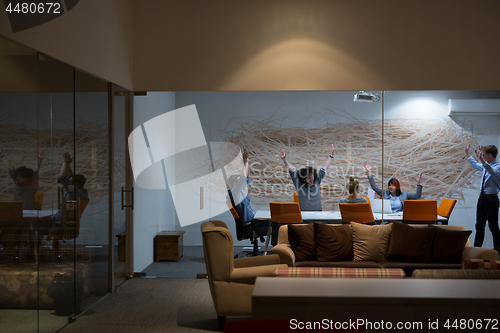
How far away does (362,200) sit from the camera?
5.89m

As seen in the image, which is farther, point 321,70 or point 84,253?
point 321,70

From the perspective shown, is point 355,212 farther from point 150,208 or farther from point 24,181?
point 24,181

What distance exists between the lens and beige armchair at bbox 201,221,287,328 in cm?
396

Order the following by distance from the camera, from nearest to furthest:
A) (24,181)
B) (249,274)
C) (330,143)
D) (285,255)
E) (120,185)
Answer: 1. (24,181)
2. (249,274)
3. (285,255)
4. (120,185)
5. (330,143)

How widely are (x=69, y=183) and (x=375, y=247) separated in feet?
10.3

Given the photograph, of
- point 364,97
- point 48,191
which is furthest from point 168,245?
point 364,97

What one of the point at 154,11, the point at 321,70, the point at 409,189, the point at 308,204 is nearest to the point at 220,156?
the point at 308,204

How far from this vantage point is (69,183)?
13.5 ft

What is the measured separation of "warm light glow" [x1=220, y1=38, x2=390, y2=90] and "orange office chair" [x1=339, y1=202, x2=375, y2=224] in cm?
156

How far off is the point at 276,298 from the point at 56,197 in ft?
8.38

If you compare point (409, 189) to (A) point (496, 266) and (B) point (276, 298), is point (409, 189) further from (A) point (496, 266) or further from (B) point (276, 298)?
(B) point (276, 298)

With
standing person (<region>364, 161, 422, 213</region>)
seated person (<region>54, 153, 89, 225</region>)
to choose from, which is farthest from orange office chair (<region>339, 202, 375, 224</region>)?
seated person (<region>54, 153, 89, 225</region>)

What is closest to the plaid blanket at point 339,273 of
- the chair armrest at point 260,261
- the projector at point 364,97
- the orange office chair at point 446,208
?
the chair armrest at point 260,261

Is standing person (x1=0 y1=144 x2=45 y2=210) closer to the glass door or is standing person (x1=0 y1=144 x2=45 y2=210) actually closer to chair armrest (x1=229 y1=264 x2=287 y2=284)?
chair armrest (x1=229 y1=264 x2=287 y2=284)
